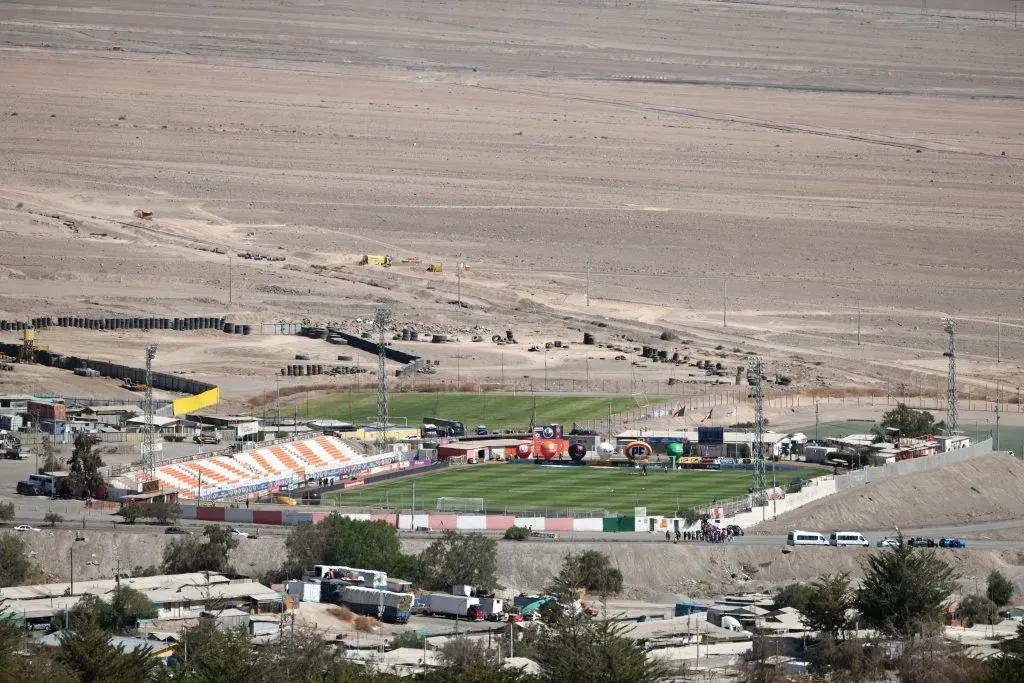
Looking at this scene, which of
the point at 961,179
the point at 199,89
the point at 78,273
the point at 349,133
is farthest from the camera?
the point at 199,89

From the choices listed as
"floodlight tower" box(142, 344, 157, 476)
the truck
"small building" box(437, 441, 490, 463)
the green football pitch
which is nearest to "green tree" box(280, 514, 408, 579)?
the truck

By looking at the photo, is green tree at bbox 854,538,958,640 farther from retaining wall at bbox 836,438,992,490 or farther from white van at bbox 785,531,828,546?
retaining wall at bbox 836,438,992,490

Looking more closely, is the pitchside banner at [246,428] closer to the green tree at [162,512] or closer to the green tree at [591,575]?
the green tree at [162,512]

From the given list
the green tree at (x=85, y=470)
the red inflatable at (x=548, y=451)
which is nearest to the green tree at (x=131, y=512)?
the green tree at (x=85, y=470)

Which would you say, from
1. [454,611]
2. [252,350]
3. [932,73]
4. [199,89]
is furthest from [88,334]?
[932,73]

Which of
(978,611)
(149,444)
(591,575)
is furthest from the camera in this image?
→ (149,444)

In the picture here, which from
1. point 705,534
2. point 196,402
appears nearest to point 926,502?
point 705,534

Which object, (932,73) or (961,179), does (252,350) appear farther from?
(932,73)

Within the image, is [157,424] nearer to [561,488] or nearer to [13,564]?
[561,488]
